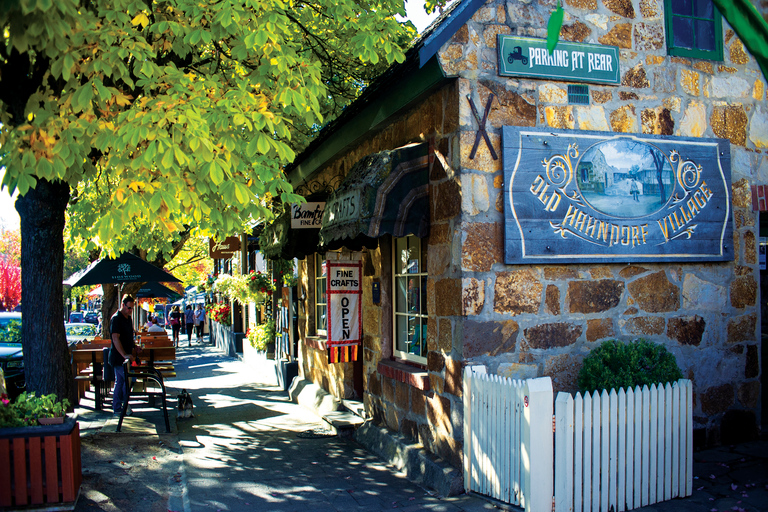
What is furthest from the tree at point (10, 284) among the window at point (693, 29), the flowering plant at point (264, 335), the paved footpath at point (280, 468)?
the window at point (693, 29)

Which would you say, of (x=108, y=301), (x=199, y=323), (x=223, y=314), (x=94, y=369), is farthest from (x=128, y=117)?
(x=199, y=323)

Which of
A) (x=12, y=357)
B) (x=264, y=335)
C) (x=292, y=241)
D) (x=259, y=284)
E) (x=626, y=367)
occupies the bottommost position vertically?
(x=264, y=335)

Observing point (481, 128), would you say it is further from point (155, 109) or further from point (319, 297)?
point (319, 297)

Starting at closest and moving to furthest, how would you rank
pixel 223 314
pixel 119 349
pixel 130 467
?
pixel 130 467 < pixel 119 349 < pixel 223 314

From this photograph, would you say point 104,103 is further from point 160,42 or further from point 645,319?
point 645,319

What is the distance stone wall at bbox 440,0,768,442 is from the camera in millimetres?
5723

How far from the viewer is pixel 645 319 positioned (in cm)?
621

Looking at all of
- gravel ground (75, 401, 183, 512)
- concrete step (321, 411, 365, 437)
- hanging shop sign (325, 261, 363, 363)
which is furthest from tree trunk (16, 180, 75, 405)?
concrete step (321, 411, 365, 437)

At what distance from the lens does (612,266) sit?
6105 millimetres

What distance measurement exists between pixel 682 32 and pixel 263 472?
245 inches

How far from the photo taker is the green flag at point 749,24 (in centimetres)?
303

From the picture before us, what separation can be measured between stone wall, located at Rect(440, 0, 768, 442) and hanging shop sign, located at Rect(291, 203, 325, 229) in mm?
3867

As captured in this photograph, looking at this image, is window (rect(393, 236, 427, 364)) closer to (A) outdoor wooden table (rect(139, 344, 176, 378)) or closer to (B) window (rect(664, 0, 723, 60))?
(B) window (rect(664, 0, 723, 60))

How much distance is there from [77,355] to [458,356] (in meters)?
7.66
